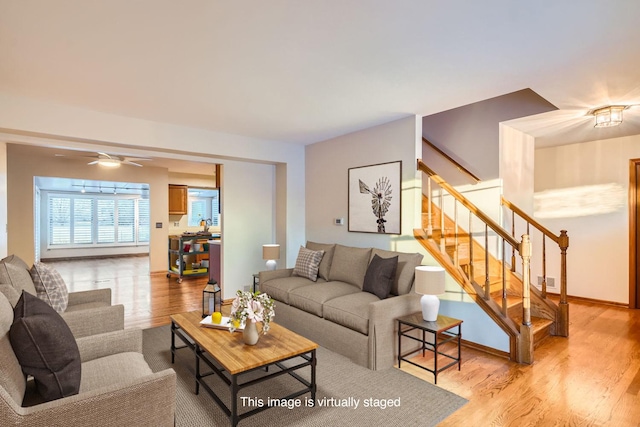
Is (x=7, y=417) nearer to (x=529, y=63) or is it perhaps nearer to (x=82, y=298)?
(x=82, y=298)

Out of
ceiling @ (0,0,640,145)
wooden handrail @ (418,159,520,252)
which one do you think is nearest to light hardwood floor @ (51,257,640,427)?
wooden handrail @ (418,159,520,252)

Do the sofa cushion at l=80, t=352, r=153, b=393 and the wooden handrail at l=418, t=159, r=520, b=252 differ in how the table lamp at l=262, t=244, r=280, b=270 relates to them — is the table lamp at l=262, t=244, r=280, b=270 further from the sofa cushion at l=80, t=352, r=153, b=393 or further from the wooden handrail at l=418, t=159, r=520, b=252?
the sofa cushion at l=80, t=352, r=153, b=393

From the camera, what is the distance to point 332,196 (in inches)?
199

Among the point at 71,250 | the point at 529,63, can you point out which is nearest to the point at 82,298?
the point at 529,63

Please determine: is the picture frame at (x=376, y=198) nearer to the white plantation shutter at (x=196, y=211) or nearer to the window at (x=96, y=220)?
the white plantation shutter at (x=196, y=211)

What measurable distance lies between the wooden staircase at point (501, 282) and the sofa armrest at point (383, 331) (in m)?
0.90

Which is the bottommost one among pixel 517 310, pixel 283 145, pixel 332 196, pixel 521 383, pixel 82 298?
pixel 521 383

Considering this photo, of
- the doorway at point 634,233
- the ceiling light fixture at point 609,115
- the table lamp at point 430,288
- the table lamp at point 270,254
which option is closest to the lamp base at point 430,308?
the table lamp at point 430,288

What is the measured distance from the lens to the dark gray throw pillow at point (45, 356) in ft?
4.94

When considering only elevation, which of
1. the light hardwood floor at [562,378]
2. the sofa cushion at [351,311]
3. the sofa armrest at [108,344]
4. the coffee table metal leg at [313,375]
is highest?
the sofa armrest at [108,344]

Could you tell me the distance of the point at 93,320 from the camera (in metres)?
2.46

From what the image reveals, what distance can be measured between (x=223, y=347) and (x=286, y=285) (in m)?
1.82

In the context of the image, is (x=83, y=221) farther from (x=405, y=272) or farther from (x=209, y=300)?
(x=405, y=272)

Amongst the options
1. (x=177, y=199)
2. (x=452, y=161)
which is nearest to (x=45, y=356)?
(x=452, y=161)
